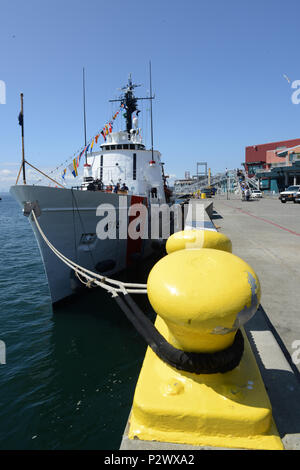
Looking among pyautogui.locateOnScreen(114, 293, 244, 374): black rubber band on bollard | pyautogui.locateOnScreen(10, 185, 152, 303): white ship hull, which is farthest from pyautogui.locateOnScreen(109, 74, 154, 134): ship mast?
pyautogui.locateOnScreen(114, 293, 244, 374): black rubber band on bollard

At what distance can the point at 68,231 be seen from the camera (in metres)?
8.22

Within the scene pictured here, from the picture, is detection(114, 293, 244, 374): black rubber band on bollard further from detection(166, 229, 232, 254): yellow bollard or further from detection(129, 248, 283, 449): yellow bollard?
detection(166, 229, 232, 254): yellow bollard

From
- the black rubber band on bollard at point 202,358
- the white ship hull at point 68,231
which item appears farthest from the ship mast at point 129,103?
the black rubber band on bollard at point 202,358

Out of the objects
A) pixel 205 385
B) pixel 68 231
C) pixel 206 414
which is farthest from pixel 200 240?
pixel 68 231

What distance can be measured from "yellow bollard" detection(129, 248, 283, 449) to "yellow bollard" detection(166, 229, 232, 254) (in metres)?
1.31

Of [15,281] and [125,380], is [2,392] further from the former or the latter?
[15,281]

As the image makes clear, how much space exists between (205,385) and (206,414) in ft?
0.72

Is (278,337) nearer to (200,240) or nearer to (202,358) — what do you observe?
(200,240)

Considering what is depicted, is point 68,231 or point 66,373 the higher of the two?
point 68,231

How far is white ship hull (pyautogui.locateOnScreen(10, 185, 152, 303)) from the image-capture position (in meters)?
7.60

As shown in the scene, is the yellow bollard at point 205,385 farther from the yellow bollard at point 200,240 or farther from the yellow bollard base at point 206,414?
the yellow bollard at point 200,240

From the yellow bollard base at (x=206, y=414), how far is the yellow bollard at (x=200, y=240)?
167cm
